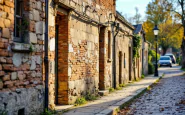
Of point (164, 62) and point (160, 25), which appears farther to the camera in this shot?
point (160, 25)

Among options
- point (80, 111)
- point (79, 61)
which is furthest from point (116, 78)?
point (80, 111)

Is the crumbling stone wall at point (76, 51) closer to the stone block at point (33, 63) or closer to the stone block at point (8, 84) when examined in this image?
the stone block at point (33, 63)

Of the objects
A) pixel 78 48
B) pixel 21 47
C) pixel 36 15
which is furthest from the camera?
pixel 78 48

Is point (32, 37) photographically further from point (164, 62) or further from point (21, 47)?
point (164, 62)

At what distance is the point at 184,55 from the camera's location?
30656 mm

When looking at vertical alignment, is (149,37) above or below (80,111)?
above

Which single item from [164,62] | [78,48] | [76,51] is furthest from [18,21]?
[164,62]

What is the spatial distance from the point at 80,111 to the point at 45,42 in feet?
7.32

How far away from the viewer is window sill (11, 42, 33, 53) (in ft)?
17.8

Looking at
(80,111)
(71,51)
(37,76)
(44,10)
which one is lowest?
(80,111)

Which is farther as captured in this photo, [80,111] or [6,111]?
[80,111]

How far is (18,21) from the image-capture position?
598 centimetres

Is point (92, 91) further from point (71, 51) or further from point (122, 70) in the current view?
point (122, 70)

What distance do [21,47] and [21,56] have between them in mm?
236
